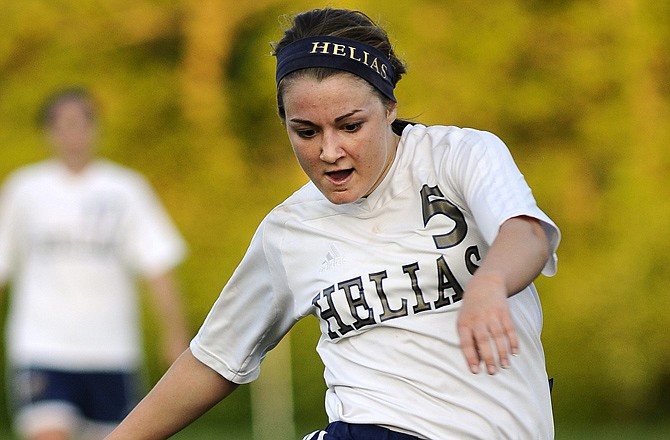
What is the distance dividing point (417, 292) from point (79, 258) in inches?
162

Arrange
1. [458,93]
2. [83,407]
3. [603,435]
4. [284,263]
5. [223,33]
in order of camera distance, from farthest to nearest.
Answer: [223,33]
[458,93]
[603,435]
[83,407]
[284,263]

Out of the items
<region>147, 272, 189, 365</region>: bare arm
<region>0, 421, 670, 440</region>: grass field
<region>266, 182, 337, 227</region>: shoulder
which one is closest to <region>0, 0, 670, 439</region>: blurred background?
<region>0, 421, 670, 440</region>: grass field

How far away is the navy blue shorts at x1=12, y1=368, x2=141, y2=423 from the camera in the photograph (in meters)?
6.84

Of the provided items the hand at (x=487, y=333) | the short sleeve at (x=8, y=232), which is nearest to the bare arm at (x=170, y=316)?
the short sleeve at (x=8, y=232)

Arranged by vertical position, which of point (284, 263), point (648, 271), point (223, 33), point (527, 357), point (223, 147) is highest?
point (223, 33)

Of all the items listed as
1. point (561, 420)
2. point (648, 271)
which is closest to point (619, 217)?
point (648, 271)

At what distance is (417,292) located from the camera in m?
3.25

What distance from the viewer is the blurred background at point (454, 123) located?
37.3 ft

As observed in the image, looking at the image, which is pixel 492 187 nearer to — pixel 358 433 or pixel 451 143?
pixel 451 143

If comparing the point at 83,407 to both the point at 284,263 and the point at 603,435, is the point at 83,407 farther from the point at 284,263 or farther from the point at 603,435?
the point at 603,435

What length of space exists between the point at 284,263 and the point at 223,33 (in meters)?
10.3

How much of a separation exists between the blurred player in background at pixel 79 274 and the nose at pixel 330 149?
400 centimetres

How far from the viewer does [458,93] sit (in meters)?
12.6

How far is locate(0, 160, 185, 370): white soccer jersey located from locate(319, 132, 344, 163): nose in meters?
4.10
